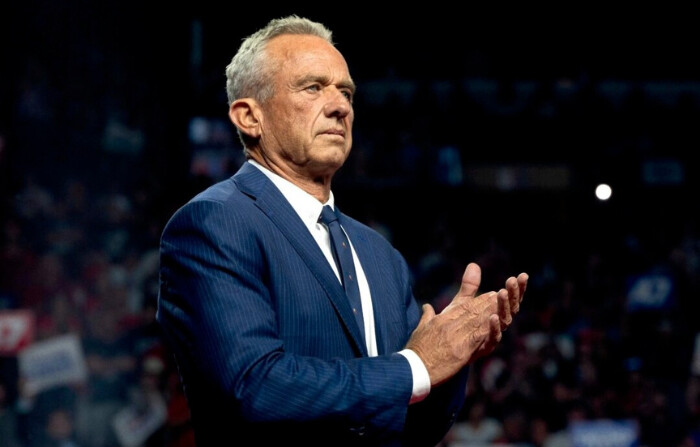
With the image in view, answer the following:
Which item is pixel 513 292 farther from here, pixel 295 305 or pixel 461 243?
pixel 461 243

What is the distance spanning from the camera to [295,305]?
150 centimetres

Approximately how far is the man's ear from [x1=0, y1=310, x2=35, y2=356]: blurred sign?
4.83 meters

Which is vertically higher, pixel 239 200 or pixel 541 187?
pixel 239 200

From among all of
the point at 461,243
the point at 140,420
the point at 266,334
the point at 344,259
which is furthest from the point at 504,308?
the point at 461,243

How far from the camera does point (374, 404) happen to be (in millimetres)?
1403

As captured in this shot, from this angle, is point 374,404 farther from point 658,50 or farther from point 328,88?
point 658,50

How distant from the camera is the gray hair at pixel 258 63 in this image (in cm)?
169

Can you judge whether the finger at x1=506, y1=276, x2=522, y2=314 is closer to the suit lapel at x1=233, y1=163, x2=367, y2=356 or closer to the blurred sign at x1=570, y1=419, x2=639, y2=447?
the suit lapel at x1=233, y1=163, x2=367, y2=356

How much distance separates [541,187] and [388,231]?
87.5 inches

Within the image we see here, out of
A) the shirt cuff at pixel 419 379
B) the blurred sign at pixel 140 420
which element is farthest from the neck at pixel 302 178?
the blurred sign at pixel 140 420

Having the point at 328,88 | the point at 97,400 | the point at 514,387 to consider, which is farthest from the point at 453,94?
the point at 328,88

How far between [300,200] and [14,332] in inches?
194

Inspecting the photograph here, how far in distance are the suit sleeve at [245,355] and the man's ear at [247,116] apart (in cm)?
23

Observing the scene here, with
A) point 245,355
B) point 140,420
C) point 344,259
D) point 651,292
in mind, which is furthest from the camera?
point 651,292
